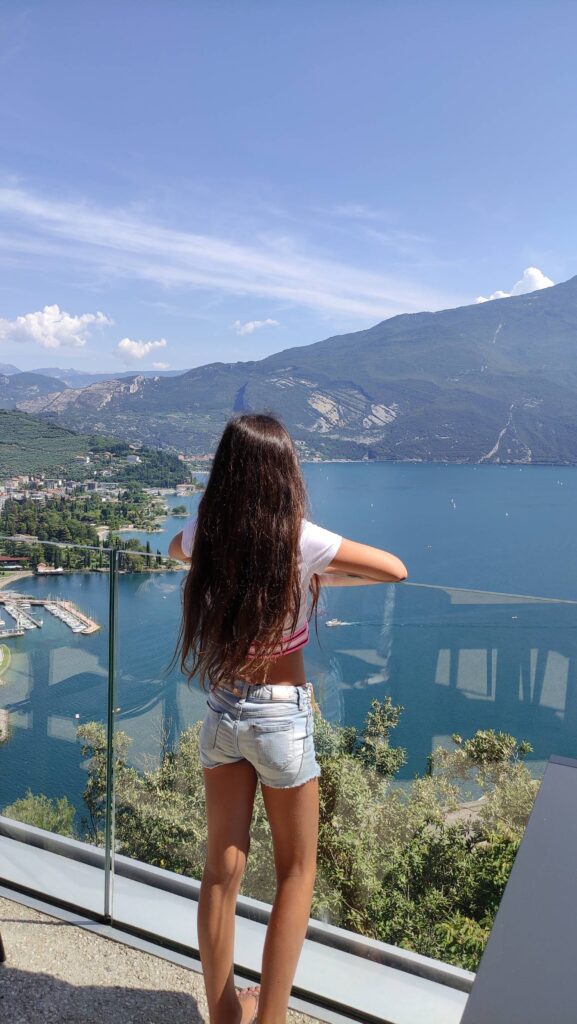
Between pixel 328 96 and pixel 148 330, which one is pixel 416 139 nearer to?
pixel 328 96

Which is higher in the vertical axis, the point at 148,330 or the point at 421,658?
the point at 148,330

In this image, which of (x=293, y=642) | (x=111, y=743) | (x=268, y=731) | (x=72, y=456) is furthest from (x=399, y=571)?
(x=72, y=456)

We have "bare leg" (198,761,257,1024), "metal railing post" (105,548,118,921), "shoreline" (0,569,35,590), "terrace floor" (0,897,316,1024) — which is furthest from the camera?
"shoreline" (0,569,35,590)

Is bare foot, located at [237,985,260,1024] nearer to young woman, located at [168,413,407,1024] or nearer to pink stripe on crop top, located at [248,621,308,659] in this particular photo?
young woman, located at [168,413,407,1024]

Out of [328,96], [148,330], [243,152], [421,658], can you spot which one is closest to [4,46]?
[328,96]

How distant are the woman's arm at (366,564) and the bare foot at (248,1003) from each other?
3.00 ft

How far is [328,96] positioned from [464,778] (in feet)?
198

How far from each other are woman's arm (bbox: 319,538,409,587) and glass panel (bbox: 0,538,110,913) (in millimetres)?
940

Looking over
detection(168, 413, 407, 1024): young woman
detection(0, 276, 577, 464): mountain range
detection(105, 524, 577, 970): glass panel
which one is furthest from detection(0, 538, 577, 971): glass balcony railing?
detection(0, 276, 577, 464): mountain range

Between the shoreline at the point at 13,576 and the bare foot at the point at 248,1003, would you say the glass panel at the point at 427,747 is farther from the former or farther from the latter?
the shoreline at the point at 13,576

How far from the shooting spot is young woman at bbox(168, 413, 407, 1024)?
4.03 feet

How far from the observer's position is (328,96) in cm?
5328

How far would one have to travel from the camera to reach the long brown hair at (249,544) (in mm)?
1226

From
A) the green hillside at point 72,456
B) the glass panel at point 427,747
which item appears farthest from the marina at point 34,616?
the green hillside at point 72,456
